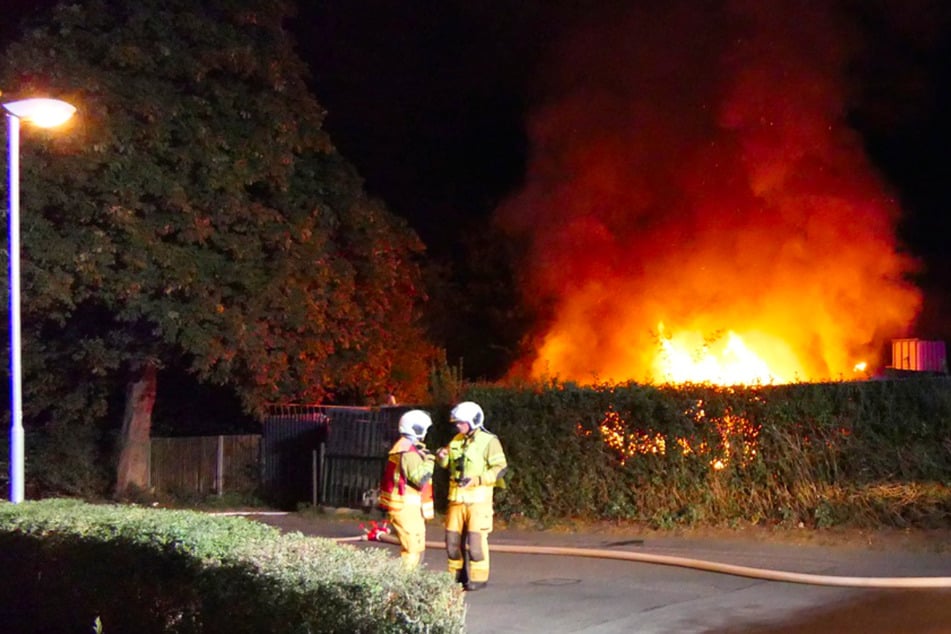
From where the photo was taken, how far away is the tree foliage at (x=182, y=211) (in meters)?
19.8

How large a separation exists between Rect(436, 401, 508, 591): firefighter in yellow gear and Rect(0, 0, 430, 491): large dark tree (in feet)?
37.2

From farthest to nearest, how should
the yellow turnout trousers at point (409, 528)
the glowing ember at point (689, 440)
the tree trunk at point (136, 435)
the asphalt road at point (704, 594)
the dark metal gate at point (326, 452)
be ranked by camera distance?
the tree trunk at point (136, 435) → the dark metal gate at point (326, 452) → the glowing ember at point (689, 440) → the yellow turnout trousers at point (409, 528) → the asphalt road at point (704, 594)

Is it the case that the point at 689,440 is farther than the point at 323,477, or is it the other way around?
the point at 323,477

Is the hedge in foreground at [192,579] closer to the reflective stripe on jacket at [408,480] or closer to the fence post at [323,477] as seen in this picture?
the reflective stripe on jacket at [408,480]

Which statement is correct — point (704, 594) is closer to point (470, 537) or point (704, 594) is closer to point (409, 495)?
point (470, 537)

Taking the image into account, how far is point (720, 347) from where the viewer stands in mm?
21125

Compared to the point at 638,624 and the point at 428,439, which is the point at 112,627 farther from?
the point at 428,439

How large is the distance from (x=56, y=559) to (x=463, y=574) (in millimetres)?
3519

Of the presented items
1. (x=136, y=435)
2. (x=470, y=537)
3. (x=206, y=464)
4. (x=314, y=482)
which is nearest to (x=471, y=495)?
(x=470, y=537)

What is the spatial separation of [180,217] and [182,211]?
123 mm

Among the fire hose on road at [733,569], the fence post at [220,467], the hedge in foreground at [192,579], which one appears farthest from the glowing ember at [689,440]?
the fence post at [220,467]

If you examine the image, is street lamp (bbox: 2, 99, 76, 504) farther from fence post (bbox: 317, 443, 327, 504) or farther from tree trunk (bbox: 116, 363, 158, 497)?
tree trunk (bbox: 116, 363, 158, 497)

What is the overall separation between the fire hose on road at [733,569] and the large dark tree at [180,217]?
8.59 meters

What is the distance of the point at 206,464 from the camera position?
24.2m
